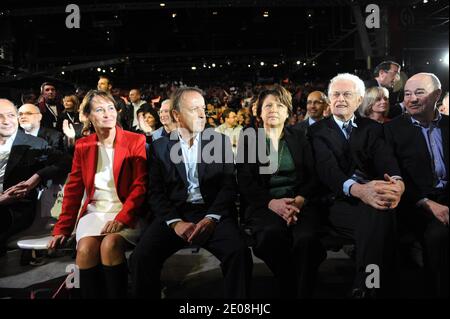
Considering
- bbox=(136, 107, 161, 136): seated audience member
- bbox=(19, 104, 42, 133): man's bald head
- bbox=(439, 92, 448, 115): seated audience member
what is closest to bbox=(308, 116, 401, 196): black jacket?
bbox=(439, 92, 448, 115): seated audience member

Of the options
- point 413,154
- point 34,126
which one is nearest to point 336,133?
point 413,154

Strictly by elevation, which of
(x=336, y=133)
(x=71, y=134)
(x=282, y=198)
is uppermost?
(x=71, y=134)

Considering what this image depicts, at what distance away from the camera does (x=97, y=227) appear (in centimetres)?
233

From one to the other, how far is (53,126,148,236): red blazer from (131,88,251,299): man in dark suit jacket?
82 mm

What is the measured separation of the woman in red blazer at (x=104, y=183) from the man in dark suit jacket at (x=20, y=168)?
1.47 feet

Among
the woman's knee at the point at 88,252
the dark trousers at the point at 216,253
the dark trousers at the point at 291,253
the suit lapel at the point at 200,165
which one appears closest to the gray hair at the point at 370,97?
the dark trousers at the point at 291,253

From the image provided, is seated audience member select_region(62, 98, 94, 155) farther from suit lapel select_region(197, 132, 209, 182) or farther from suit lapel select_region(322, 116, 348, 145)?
suit lapel select_region(322, 116, 348, 145)

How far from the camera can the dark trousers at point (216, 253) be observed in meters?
2.16

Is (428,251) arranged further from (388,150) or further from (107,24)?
(107,24)

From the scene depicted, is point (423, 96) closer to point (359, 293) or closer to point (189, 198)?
point (359, 293)

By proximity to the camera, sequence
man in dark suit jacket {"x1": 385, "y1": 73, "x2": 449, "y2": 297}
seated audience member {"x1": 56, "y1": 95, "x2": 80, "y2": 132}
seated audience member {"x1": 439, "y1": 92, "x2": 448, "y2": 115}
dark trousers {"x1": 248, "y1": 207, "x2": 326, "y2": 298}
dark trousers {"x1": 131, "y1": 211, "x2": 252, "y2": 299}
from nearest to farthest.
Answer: dark trousers {"x1": 131, "y1": 211, "x2": 252, "y2": 299}, dark trousers {"x1": 248, "y1": 207, "x2": 326, "y2": 298}, man in dark suit jacket {"x1": 385, "y1": 73, "x2": 449, "y2": 297}, seated audience member {"x1": 439, "y1": 92, "x2": 448, "y2": 115}, seated audience member {"x1": 56, "y1": 95, "x2": 80, "y2": 132}

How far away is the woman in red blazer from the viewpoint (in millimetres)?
2340

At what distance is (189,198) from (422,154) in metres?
1.63

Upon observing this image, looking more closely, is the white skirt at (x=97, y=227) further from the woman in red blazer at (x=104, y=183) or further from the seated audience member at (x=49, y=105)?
the seated audience member at (x=49, y=105)
